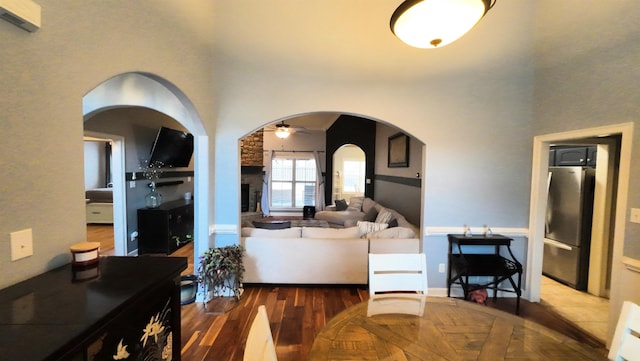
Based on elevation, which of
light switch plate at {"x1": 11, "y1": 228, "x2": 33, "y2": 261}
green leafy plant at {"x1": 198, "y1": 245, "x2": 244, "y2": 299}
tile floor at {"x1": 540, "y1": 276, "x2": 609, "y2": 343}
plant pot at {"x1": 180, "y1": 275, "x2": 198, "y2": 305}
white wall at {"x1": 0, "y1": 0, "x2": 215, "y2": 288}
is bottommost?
tile floor at {"x1": 540, "y1": 276, "x2": 609, "y2": 343}

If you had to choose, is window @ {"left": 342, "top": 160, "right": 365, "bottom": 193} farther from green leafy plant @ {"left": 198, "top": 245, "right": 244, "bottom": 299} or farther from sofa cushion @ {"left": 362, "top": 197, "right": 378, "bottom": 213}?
green leafy plant @ {"left": 198, "top": 245, "right": 244, "bottom": 299}

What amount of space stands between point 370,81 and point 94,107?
2.98m

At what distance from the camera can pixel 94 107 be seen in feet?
9.36

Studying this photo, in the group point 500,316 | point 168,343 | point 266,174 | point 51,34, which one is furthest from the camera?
point 266,174

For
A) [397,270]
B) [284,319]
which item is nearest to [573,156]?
[397,270]

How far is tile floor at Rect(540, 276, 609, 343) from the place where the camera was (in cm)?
270

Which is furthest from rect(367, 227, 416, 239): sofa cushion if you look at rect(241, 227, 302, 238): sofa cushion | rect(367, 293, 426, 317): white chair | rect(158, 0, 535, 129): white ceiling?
rect(158, 0, 535, 129): white ceiling

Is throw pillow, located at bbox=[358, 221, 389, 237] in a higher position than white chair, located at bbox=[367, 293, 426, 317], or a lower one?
higher

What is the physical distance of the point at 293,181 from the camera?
28.7 ft

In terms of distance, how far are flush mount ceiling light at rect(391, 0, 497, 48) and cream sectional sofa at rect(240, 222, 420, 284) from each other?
2427mm

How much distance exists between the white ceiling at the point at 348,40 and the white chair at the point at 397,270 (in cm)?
214

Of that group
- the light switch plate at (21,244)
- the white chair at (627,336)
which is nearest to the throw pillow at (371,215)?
the white chair at (627,336)

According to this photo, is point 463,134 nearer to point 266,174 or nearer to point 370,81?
point 370,81

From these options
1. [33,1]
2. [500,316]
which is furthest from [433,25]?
[33,1]
